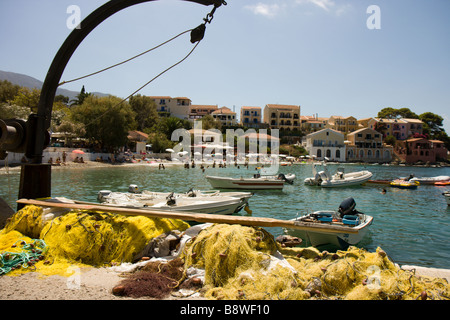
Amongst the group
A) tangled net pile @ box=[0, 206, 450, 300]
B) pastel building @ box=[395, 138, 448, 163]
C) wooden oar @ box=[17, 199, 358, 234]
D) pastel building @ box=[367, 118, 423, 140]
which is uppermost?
pastel building @ box=[367, 118, 423, 140]

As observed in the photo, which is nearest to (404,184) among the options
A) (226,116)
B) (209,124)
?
(209,124)

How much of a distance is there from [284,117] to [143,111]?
5320 centimetres

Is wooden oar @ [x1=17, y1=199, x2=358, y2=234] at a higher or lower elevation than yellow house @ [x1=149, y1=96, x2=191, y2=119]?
lower

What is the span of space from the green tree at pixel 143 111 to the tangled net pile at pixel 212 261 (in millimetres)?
88338

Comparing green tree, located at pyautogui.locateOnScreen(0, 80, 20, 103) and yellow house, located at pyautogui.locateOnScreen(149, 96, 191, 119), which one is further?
yellow house, located at pyautogui.locateOnScreen(149, 96, 191, 119)

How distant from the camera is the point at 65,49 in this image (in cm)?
648

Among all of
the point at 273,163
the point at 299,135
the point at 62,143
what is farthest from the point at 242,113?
the point at 62,143

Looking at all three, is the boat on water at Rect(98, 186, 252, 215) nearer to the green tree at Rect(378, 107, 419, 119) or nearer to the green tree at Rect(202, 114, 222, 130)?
the green tree at Rect(202, 114, 222, 130)

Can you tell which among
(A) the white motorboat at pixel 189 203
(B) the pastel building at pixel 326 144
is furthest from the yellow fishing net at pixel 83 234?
(B) the pastel building at pixel 326 144

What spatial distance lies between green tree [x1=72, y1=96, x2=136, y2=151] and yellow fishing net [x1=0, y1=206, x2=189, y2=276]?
49594mm

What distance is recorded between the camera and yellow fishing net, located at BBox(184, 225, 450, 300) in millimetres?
3979

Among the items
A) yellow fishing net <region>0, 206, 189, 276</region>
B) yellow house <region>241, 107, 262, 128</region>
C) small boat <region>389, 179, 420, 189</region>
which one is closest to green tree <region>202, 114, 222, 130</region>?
yellow house <region>241, 107, 262, 128</region>

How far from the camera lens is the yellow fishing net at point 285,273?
398 centimetres

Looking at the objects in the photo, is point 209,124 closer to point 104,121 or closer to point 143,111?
point 143,111
